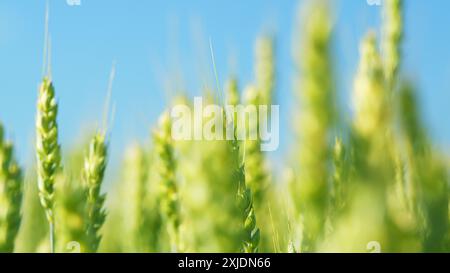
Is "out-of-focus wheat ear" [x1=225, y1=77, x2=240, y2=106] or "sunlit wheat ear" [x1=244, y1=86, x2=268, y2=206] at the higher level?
"out-of-focus wheat ear" [x1=225, y1=77, x2=240, y2=106]

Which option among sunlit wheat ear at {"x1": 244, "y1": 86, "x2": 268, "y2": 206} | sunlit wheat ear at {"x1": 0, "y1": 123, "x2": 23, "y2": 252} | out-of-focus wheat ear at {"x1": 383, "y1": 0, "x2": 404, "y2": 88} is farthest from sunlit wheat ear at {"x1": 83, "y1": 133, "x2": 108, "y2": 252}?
out-of-focus wheat ear at {"x1": 383, "y1": 0, "x2": 404, "y2": 88}

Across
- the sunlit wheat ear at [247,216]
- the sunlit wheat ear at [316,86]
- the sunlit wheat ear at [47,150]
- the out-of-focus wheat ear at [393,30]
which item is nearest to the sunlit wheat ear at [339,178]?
the sunlit wheat ear at [247,216]

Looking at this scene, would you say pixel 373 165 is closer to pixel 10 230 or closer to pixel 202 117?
pixel 202 117

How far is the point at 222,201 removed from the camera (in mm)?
874

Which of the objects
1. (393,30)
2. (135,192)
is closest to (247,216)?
(135,192)

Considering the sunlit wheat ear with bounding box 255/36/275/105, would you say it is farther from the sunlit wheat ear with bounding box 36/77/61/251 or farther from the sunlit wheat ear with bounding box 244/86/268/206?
the sunlit wheat ear with bounding box 36/77/61/251

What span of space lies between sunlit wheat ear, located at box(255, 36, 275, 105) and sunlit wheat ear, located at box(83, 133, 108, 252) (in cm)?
140

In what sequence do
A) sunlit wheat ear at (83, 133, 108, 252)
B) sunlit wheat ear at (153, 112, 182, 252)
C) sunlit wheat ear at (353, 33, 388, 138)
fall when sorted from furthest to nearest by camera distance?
sunlit wheat ear at (153, 112, 182, 252), sunlit wheat ear at (83, 133, 108, 252), sunlit wheat ear at (353, 33, 388, 138)

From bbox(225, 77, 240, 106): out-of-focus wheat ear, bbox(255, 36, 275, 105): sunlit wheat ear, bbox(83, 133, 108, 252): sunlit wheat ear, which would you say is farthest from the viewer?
bbox(255, 36, 275, 105): sunlit wheat ear

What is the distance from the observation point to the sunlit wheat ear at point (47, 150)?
1.60 meters

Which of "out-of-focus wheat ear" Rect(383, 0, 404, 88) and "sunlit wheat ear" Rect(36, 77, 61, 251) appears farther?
"out-of-focus wheat ear" Rect(383, 0, 404, 88)

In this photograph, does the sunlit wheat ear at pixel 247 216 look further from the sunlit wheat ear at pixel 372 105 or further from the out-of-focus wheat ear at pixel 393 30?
the out-of-focus wheat ear at pixel 393 30

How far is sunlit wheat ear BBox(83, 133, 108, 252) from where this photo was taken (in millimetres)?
1498

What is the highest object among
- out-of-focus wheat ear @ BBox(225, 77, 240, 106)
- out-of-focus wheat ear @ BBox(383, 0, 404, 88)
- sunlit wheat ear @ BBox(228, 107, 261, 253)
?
out-of-focus wheat ear @ BBox(383, 0, 404, 88)
